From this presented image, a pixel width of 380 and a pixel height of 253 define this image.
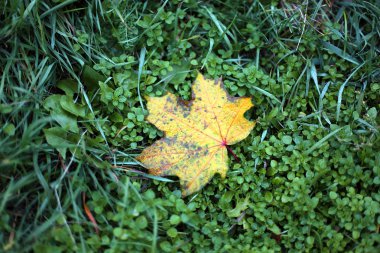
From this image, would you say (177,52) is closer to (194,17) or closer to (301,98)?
(194,17)

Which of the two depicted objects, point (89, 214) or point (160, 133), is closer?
point (89, 214)

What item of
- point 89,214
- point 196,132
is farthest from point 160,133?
point 89,214

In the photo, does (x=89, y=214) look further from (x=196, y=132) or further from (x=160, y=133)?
(x=196, y=132)

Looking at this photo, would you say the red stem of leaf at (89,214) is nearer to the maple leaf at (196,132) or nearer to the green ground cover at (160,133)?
the green ground cover at (160,133)

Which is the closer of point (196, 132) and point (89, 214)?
point (89, 214)

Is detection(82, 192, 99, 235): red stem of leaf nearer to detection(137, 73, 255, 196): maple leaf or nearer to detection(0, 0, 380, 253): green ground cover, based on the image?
detection(0, 0, 380, 253): green ground cover
